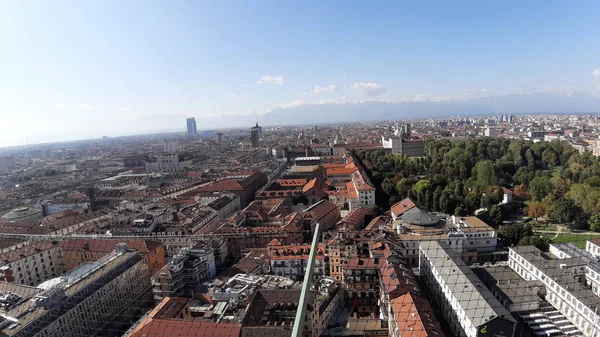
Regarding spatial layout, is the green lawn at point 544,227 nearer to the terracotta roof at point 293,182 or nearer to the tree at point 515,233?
the tree at point 515,233

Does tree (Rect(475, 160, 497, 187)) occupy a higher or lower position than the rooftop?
higher

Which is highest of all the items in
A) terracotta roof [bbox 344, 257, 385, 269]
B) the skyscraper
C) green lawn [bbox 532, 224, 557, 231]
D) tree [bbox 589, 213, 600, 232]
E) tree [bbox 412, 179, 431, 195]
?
the skyscraper

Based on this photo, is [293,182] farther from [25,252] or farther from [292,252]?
[25,252]

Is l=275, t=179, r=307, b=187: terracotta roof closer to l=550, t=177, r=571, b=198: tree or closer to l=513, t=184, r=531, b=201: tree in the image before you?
l=513, t=184, r=531, b=201: tree

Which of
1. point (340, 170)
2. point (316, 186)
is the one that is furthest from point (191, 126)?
point (316, 186)

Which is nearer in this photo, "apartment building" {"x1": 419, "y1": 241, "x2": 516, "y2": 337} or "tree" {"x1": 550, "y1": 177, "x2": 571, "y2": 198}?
"apartment building" {"x1": 419, "y1": 241, "x2": 516, "y2": 337}

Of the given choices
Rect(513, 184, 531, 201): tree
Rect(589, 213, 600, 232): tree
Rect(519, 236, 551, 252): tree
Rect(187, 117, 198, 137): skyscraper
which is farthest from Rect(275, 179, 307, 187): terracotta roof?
Rect(187, 117, 198, 137): skyscraper

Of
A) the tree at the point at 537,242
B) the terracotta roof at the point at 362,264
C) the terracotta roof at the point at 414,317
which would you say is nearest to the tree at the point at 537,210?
the tree at the point at 537,242
